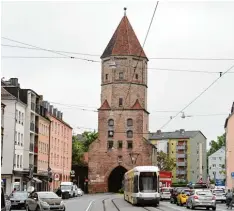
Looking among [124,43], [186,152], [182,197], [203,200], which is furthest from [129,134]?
[186,152]

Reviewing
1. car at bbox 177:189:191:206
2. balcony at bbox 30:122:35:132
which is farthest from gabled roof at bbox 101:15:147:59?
car at bbox 177:189:191:206

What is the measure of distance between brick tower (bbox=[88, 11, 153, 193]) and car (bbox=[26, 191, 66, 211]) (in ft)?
235

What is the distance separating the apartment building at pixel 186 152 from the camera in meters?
169

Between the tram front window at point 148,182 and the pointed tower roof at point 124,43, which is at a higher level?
the pointed tower roof at point 124,43

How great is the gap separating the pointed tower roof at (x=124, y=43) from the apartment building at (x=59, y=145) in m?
15.0

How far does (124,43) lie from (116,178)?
24.7m

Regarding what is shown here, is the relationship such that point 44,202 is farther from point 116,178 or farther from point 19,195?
point 116,178

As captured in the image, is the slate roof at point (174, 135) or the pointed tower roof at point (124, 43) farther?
the slate roof at point (174, 135)

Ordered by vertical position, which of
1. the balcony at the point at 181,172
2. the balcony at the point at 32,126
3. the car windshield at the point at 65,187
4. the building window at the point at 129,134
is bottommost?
the car windshield at the point at 65,187


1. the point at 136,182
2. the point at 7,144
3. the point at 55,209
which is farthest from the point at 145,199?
the point at 7,144

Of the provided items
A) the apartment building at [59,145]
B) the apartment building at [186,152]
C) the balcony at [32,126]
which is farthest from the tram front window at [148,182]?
the apartment building at [186,152]

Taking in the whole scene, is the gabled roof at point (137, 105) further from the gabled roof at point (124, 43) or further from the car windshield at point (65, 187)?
the car windshield at point (65, 187)

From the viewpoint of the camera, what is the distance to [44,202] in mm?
30125

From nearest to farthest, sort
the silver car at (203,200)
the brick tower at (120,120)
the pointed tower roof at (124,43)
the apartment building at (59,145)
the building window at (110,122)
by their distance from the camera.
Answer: the silver car at (203,200) → the apartment building at (59,145) → the brick tower at (120,120) → the building window at (110,122) → the pointed tower roof at (124,43)
